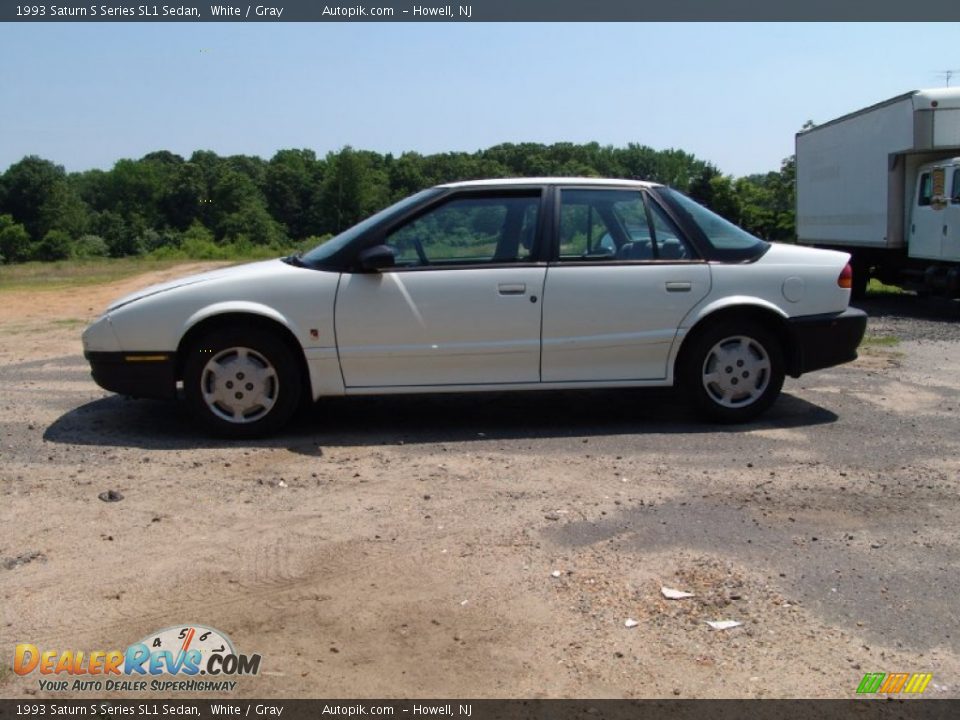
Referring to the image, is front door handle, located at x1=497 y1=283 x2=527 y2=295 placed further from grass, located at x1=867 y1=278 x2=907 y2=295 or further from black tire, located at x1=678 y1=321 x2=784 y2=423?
grass, located at x1=867 y1=278 x2=907 y2=295

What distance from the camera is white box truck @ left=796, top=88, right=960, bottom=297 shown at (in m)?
14.6

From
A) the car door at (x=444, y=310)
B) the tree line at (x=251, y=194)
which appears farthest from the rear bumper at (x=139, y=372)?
the tree line at (x=251, y=194)

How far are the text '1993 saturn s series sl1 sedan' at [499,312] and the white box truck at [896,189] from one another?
Answer: 8949 mm

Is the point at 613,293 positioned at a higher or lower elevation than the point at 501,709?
higher

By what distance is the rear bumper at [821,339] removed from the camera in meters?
6.77

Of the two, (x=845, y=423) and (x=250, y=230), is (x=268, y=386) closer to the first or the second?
(x=845, y=423)

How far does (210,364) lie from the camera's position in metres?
6.37

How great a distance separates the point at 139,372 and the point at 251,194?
191ft

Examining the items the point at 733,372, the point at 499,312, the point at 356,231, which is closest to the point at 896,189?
the point at 733,372

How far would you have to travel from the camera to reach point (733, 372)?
6.76 meters

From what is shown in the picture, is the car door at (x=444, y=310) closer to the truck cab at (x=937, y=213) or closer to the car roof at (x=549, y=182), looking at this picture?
the car roof at (x=549, y=182)

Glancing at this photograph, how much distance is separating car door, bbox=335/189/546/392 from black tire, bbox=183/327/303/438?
41cm

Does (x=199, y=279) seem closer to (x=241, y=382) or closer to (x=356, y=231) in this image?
(x=241, y=382)

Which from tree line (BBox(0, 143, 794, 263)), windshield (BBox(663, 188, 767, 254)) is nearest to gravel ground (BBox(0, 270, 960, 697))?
windshield (BBox(663, 188, 767, 254))
